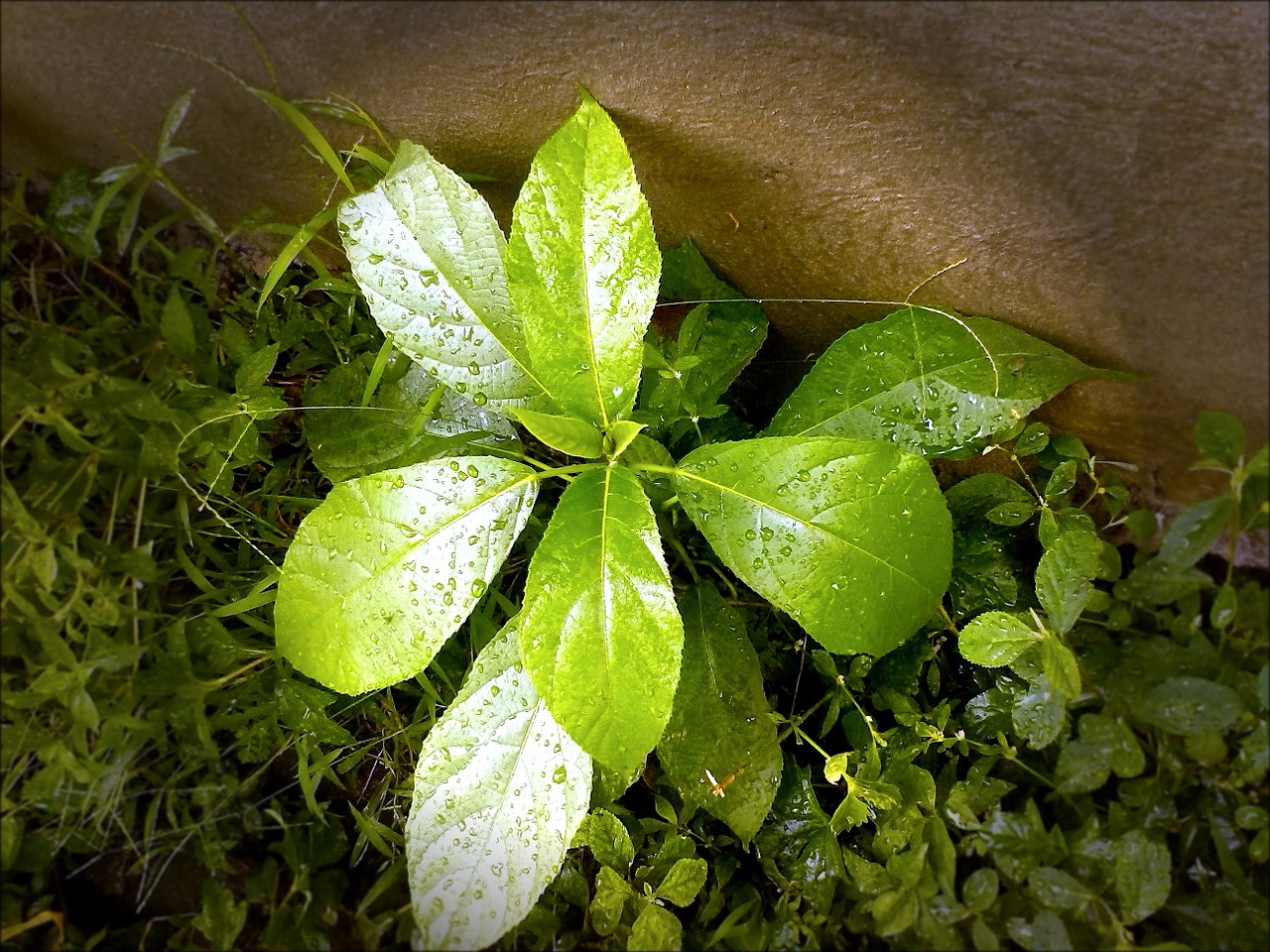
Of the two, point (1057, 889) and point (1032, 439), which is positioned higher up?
point (1032, 439)

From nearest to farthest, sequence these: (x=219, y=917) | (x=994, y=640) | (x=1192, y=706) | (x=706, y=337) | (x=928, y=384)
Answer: (x=1192, y=706), (x=994, y=640), (x=928, y=384), (x=706, y=337), (x=219, y=917)

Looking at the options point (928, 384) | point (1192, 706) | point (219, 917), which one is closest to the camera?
point (1192, 706)

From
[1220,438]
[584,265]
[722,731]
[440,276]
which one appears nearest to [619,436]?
[584,265]

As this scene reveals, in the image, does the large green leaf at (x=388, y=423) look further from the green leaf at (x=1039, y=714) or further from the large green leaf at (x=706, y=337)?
the green leaf at (x=1039, y=714)

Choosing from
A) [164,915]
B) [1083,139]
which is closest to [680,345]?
[1083,139]

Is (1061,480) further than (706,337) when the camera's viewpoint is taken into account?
No

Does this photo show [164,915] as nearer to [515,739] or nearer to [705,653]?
[515,739]

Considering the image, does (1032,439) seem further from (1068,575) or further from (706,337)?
(706,337)
